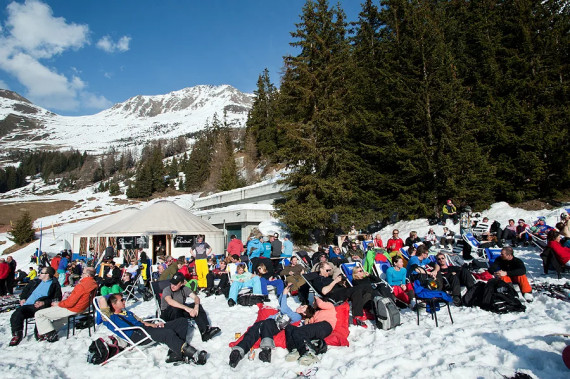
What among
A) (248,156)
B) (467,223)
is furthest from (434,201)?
Result: (248,156)

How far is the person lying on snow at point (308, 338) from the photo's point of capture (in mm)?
4717

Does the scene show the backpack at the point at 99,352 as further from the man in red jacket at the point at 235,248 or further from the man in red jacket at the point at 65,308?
the man in red jacket at the point at 235,248

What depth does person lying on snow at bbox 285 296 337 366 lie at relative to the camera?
472 cm

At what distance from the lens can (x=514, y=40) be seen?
63.5 ft

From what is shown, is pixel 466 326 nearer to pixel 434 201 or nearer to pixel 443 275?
pixel 443 275

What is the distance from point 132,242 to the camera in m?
19.8

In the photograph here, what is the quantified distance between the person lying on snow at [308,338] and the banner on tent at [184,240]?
15.7 meters

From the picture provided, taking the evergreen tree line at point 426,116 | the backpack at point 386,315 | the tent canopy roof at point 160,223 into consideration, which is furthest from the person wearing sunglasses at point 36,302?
the evergreen tree line at point 426,116

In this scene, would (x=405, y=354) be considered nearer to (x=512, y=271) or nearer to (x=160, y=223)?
(x=512, y=271)

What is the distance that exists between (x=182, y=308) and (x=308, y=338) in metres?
2.43

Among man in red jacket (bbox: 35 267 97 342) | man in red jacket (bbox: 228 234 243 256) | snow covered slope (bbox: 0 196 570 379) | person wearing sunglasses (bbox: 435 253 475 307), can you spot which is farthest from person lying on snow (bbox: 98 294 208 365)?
man in red jacket (bbox: 228 234 243 256)

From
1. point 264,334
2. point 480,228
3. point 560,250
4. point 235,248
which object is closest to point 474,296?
point 560,250

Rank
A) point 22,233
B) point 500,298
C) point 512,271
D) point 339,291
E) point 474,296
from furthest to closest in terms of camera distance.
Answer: point 22,233
point 512,271
point 339,291
point 474,296
point 500,298

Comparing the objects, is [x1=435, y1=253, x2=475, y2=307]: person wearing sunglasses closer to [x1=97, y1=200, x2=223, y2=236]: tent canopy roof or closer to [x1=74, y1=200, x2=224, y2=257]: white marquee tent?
[x1=74, y1=200, x2=224, y2=257]: white marquee tent
